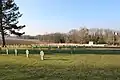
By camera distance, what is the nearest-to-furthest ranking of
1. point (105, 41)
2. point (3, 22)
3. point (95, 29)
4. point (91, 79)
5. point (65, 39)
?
1. point (91, 79)
2. point (3, 22)
3. point (105, 41)
4. point (65, 39)
5. point (95, 29)

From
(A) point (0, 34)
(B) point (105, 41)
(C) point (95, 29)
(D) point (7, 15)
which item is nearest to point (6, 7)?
(D) point (7, 15)

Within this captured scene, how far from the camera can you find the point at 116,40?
4478 inches

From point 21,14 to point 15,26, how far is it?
3.57 meters

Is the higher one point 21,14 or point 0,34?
point 21,14

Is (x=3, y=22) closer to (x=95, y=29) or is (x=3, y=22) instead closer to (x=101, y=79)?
(x=101, y=79)

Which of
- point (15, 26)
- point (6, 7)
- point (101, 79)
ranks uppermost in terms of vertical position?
point (6, 7)

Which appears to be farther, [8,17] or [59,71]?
[8,17]

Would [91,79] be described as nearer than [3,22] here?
Yes

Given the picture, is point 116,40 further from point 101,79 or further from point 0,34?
point 101,79

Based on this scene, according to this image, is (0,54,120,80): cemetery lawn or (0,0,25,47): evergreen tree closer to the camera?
(0,54,120,80): cemetery lawn

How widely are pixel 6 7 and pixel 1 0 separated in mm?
1991

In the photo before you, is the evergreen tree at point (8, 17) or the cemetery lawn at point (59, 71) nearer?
the cemetery lawn at point (59, 71)

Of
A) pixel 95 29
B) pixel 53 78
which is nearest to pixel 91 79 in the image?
pixel 53 78

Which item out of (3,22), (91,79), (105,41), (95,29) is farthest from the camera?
(95,29)
